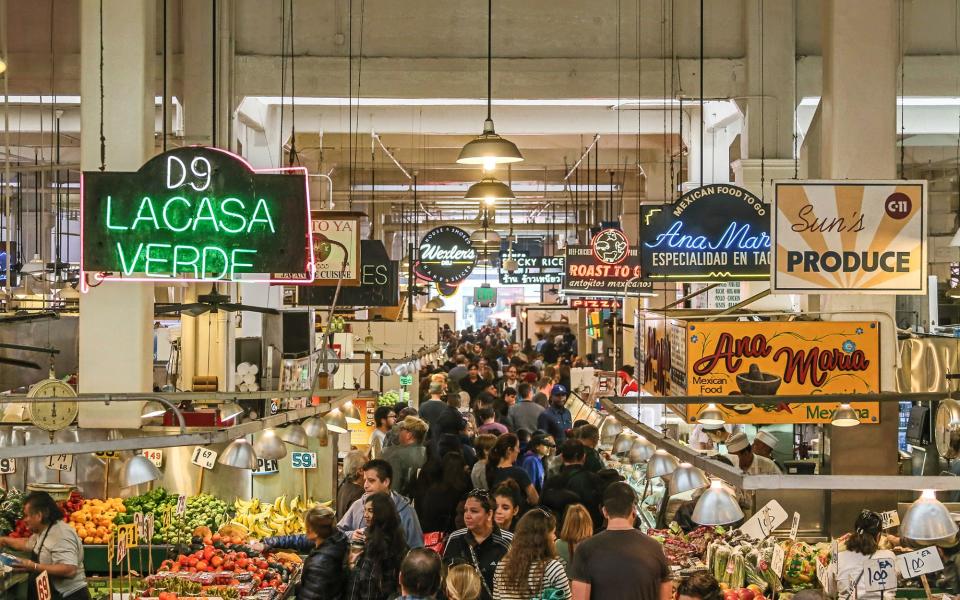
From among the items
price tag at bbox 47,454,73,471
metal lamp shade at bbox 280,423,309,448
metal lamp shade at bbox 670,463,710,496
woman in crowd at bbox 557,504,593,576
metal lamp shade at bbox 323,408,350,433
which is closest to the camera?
metal lamp shade at bbox 670,463,710,496

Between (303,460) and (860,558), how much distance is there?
17.4ft

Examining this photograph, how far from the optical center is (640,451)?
9406mm

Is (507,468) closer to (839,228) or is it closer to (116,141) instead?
(839,228)

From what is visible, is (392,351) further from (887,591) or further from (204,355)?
(887,591)

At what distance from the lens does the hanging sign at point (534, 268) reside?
2681cm

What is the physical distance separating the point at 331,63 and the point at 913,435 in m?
8.88

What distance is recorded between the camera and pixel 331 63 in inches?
519

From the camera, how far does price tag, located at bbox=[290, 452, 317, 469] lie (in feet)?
34.9

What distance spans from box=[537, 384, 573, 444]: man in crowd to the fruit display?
13.3 ft

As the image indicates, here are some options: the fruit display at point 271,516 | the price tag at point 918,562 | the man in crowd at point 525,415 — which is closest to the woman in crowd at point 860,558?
the price tag at point 918,562

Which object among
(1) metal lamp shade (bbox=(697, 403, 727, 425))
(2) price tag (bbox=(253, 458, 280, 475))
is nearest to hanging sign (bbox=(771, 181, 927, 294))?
(1) metal lamp shade (bbox=(697, 403, 727, 425))

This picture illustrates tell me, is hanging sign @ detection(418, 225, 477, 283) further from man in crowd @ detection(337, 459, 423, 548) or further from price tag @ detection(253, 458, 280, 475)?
man in crowd @ detection(337, 459, 423, 548)

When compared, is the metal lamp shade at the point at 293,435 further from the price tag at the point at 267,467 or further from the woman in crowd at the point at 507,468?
the woman in crowd at the point at 507,468

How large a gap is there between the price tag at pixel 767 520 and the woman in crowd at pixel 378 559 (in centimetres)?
281
